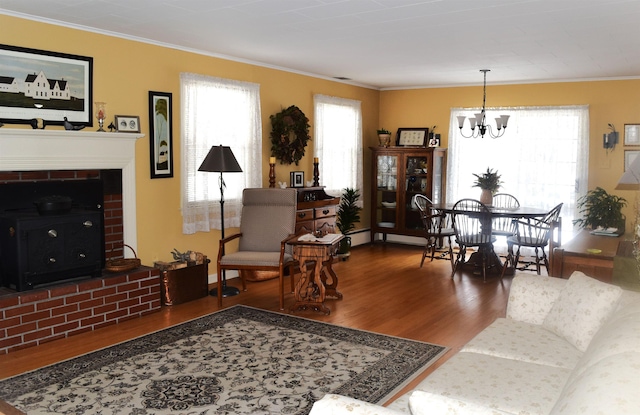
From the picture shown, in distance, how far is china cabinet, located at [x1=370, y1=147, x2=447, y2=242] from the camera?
26.6 feet

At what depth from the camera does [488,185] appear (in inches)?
287

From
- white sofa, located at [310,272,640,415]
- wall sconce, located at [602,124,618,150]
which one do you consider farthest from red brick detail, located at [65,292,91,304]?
wall sconce, located at [602,124,618,150]

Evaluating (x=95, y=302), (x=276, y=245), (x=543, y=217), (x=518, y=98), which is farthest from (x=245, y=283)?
(x=518, y=98)

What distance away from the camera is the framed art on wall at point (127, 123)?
4973mm

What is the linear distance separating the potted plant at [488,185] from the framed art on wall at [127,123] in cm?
413

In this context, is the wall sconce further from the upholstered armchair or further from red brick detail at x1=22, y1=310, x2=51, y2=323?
red brick detail at x1=22, y1=310, x2=51, y2=323

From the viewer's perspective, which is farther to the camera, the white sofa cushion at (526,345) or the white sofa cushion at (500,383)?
the white sofa cushion at (526,345)

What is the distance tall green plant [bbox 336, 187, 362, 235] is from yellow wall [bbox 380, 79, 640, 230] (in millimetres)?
1706

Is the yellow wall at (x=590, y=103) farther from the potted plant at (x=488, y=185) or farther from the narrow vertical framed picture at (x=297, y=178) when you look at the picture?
the narrow vertical framed picture at (x=297, y=178)

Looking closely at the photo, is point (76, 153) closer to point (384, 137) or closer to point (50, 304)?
point (50, 304)

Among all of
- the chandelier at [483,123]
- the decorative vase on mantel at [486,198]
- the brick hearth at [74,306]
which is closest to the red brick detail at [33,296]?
the brick hearth at [74,306]

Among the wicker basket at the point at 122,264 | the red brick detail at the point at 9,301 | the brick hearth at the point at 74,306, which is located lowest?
the brick hearth at the point at 74,306

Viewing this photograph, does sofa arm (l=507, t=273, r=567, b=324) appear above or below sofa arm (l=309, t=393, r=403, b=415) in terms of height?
below

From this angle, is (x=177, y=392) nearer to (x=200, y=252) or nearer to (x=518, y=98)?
(x=200, y=252)
